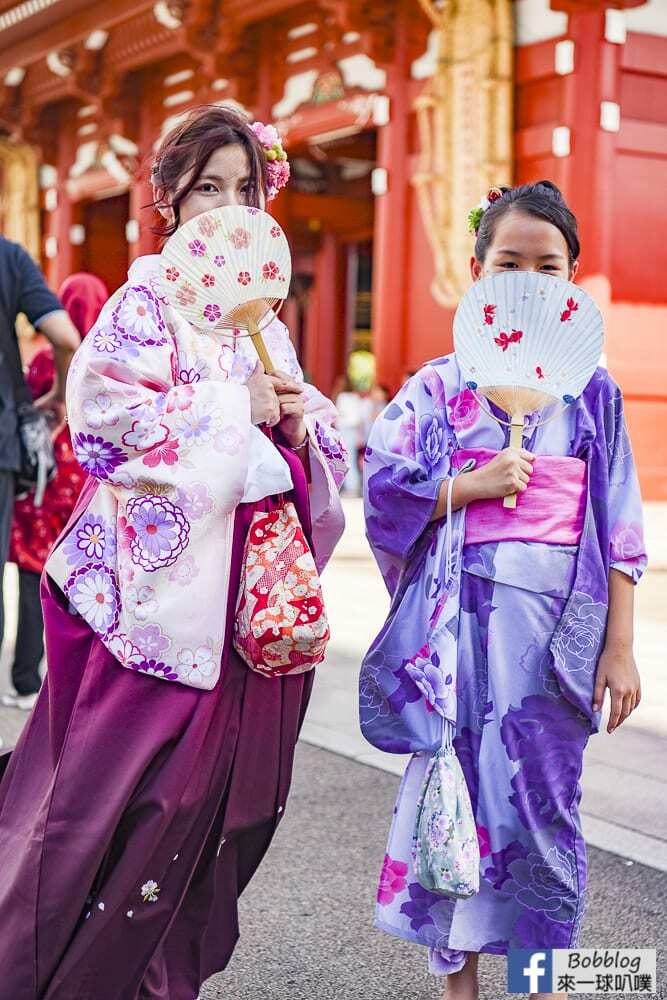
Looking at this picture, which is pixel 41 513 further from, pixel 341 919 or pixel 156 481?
pixel 156 481

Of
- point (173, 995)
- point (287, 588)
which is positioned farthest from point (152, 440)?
point (173, 995)

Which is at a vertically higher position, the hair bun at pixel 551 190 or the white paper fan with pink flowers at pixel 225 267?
the hair bun at pixel 551 190

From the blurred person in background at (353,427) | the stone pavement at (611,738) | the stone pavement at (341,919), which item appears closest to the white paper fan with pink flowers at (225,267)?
the stone pavement at (341,919)

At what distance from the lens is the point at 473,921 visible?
2.17 meters

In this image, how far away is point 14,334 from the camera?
392cm

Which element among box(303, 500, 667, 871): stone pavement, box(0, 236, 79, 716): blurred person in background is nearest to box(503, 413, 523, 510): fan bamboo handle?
box(303, 500, 667, 871): stone pavement

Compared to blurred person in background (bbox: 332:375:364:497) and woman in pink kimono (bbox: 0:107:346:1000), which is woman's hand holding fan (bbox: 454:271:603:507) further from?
blurred person in background (bbox: 332:375:364:497)

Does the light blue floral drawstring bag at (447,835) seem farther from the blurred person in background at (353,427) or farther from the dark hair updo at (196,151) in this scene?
the blurred person in background at (353,427)

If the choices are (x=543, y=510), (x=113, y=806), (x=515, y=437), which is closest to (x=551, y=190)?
(x=515, y=437)

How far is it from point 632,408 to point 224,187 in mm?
8404

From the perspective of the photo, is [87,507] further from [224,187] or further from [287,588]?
[224,187]

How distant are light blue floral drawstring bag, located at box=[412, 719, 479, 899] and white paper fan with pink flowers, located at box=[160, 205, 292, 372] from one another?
75cm

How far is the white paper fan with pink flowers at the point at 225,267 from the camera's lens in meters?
2.05

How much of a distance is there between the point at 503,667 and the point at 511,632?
0.06m
